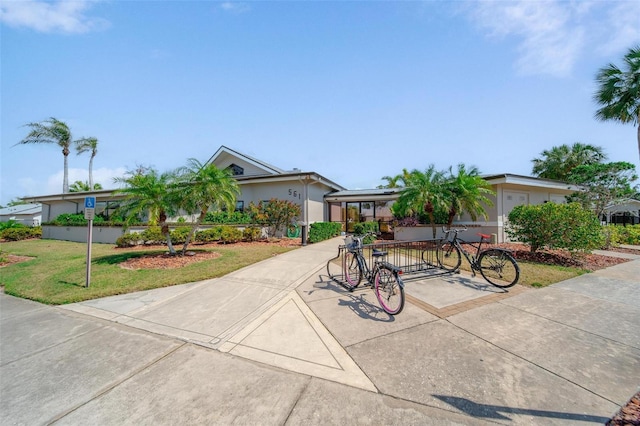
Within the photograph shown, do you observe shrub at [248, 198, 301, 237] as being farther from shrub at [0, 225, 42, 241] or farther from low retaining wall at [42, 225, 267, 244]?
shrub at [0, 225, 42, 241]

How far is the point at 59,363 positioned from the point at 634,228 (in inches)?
978

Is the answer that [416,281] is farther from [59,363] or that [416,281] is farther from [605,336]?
[59,363]

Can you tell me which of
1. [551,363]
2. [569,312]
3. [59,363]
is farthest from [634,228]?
[59,363]

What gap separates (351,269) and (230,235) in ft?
30.1

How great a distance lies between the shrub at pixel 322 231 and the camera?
13.5 m

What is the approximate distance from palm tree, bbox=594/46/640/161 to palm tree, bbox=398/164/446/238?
7.13 m

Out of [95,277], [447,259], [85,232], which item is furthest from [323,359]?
[85,232]

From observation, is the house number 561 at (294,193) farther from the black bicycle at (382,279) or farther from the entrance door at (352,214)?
the black bicycle at (382,279)

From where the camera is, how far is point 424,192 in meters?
11.1

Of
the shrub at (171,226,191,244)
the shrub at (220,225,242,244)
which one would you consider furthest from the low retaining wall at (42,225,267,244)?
the shrub at (171,226,191,244)

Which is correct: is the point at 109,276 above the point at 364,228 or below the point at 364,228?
below

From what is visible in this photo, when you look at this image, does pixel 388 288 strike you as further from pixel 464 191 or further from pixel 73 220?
pixel 73 220

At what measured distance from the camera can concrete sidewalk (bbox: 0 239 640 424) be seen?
2.30 meters

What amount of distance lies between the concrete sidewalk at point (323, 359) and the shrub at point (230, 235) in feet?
27.3
